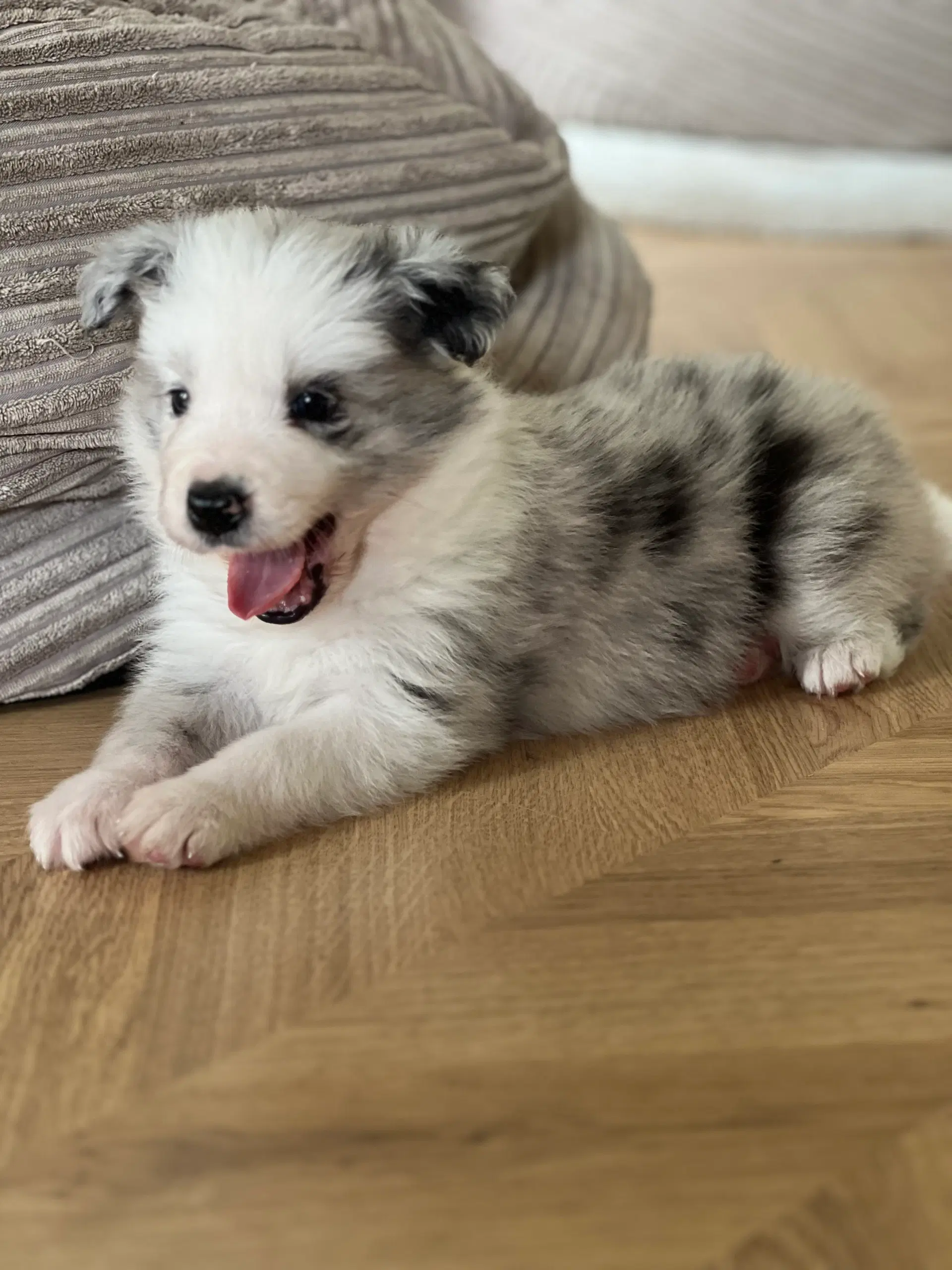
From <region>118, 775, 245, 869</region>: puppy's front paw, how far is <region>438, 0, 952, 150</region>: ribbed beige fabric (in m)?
3.91

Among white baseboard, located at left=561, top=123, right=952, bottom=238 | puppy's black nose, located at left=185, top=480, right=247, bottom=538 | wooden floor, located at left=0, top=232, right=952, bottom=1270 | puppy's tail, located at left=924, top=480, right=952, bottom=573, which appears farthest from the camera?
white baseboard, located at left=561, top=123, right=952, bottom=238

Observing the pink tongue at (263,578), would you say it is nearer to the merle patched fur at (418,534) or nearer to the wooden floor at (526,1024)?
the merle patched fur at (418,534)

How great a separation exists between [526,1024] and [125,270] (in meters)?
1.17

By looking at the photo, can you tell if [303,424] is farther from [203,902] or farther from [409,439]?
[203,902]

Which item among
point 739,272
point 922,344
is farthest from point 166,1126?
point 739,272

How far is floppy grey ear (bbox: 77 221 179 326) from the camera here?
1.84 meters

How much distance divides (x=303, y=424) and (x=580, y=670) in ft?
2.01

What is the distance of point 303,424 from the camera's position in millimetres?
1731

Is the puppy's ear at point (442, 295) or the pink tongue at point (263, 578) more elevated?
the puppy's ear at point (442, 295)

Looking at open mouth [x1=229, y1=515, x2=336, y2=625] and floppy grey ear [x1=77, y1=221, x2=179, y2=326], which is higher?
floppy grey ear [x1=77, y1=221, x2=179, y2=326]

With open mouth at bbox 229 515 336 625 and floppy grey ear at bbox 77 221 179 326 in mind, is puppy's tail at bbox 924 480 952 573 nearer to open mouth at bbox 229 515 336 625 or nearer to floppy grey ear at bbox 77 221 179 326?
open mouth at bbox 229 515 336 625

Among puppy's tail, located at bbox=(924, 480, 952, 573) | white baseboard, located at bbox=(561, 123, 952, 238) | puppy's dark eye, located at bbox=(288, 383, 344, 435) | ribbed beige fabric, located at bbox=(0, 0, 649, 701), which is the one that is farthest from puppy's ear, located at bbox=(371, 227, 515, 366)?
white baseboard, located at bbox=(561, 123, 952, 238)

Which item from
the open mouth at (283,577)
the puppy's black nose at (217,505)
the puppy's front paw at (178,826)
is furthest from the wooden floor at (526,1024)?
the puppy's black nose at (217,505)

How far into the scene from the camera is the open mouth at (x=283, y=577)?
5.95ft
